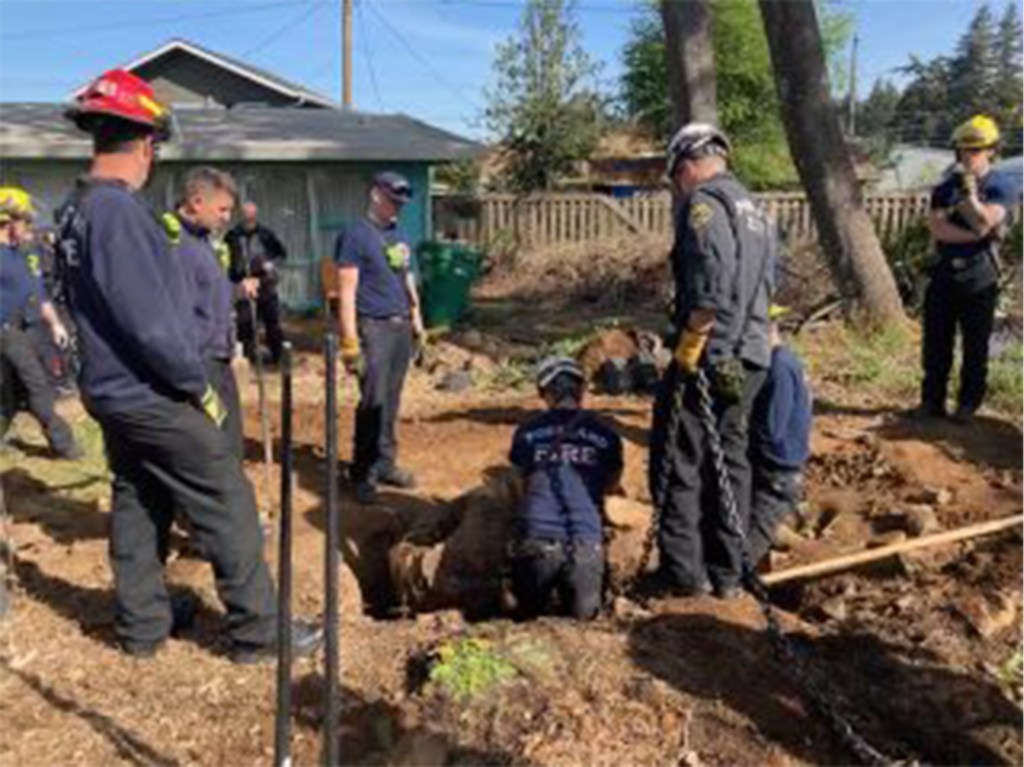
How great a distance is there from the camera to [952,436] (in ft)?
24.1

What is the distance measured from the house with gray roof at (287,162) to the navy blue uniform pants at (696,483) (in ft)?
34.5

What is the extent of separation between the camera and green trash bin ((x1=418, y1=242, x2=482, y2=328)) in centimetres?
1487

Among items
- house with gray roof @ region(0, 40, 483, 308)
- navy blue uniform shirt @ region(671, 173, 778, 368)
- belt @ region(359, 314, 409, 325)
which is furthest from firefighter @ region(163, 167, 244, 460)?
house with gray roof @ region(0, 40, 483, 308)

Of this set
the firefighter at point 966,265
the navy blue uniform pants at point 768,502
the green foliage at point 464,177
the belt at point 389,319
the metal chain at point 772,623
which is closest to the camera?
the metal chain at point 772,623

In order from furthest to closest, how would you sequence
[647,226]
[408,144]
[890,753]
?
[647,226]
[408,144]
[890,753]

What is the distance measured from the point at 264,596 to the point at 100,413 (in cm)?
94

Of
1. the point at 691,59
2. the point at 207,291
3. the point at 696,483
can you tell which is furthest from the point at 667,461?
the point at 691,59

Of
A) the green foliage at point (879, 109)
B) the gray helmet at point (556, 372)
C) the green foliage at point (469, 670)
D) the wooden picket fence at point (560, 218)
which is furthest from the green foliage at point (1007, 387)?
the green foliage at point (879, 109)

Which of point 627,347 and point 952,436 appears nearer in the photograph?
point 952,436

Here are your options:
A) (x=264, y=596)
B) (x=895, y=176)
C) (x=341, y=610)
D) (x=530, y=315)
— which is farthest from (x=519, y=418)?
(x=895, y=176)

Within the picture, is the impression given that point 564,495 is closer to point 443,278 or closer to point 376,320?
point 376,320

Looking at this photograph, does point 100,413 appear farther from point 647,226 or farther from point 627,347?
point 647,226

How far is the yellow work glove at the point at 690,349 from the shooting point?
480cm

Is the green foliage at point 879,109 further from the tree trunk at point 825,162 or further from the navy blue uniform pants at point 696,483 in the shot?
the navy blue uniform pants at point 696,483
